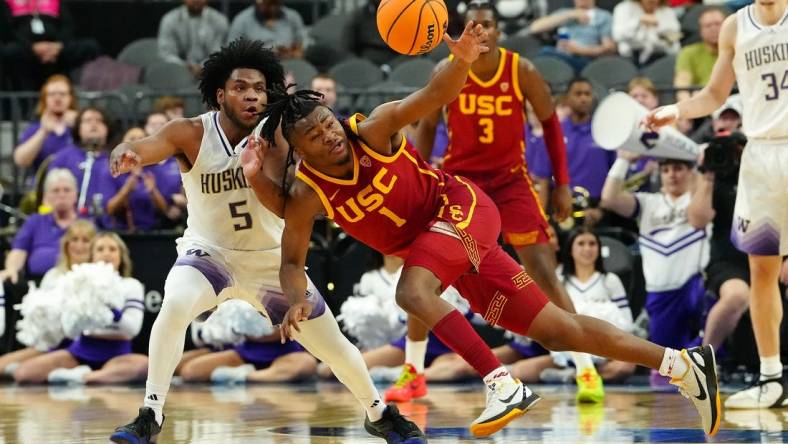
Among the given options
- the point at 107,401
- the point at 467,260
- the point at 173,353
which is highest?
the point at 467,260

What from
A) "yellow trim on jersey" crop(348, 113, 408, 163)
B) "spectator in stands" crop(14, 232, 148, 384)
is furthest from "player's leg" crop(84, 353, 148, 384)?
"yellow trim on jersey" crop(348, 113, 408, 163)

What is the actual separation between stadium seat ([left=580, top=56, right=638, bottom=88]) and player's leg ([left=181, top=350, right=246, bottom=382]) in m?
4.10

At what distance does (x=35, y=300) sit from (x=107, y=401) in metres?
1.81

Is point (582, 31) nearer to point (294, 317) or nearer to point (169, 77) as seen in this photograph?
point (169, 77)

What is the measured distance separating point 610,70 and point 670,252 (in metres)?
3.12

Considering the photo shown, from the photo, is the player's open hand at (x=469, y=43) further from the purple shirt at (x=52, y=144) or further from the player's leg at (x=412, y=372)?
the purple shirt at (x=52, y=144)

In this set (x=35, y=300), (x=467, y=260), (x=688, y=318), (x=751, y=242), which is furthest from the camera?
(x=35, y=300)

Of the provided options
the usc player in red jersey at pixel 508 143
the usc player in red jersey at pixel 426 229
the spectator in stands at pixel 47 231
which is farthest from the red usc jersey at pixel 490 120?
the spectator in stands at pixel 47 231

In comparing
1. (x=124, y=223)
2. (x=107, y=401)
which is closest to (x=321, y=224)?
(x=124, y=223)

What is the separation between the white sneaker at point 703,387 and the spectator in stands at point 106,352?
5198mm

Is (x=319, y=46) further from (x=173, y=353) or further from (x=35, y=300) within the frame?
(x=173, y=353)

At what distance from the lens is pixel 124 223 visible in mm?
11273

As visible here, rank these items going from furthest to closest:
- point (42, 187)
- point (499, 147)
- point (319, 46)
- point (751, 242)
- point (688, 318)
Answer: point (319, 46), point (42, 187), point (688, 318), point (499, 147), point (751, 242)

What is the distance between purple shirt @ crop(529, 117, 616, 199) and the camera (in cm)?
1056
